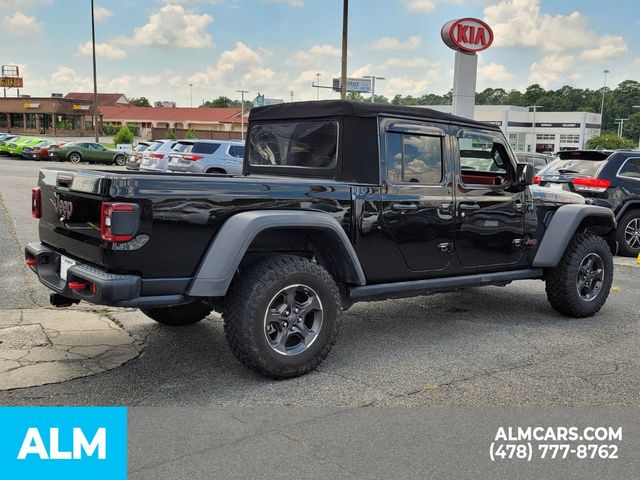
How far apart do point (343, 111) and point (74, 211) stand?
6.98ft

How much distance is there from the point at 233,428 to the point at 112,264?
1209 mm

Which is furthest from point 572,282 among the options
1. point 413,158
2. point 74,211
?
point 74,211

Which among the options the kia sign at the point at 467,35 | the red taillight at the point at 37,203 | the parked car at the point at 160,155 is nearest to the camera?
the red taillight at the point at 37,203

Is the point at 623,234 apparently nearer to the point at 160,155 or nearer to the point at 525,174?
the point at 525,174

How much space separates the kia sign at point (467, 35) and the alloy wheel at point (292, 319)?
14.6 meters

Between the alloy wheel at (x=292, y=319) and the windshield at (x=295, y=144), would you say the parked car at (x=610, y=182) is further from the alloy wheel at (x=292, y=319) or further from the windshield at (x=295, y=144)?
the alloy wheel at (x=292, y=319)

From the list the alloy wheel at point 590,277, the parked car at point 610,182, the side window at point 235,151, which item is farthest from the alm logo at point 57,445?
the side window at point 235,151

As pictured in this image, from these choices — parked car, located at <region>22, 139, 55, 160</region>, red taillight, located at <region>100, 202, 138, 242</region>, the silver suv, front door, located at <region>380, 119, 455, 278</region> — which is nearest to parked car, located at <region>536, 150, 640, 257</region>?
front door, located at <region>380, 119, 455, 278</region>

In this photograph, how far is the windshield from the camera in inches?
208

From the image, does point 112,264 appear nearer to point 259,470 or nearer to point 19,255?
point 259,470

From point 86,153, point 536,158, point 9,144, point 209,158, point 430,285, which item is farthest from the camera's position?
point 9,144

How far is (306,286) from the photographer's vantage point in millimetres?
4527

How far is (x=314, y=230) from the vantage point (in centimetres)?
462

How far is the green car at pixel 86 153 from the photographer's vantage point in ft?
123
